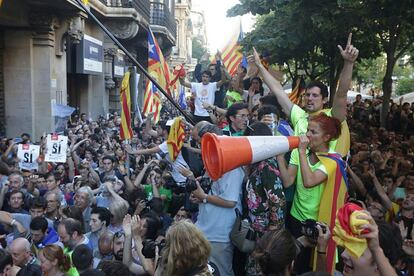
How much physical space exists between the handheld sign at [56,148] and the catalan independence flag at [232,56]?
359 centimetres

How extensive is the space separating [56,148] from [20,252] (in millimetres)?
4056

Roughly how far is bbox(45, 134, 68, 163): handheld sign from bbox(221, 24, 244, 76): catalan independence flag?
3.59m

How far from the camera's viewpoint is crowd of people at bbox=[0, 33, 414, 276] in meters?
2.96

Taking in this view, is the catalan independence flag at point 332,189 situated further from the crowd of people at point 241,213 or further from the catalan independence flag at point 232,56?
the catalan independence flag at point 232,56

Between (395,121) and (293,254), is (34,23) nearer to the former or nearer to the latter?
(395,121)

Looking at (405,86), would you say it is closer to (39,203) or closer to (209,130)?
(39,203)

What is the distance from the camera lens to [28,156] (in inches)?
342

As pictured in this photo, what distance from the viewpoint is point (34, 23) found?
13789mm

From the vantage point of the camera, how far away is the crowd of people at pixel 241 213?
2.96 metres

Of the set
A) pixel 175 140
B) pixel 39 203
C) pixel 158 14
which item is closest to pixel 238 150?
pixel 39 203

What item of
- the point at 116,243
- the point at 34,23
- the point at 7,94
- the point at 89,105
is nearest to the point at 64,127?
the point at 7,94

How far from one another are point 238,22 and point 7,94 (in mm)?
6368

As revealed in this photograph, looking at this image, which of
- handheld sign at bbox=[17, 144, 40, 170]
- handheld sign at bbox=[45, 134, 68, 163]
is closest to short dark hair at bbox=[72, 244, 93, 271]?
handheld sign at bbox=[45, 134, 68, 163]

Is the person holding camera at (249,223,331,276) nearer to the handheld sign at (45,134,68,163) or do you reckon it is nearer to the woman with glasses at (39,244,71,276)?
the woman with glasses at (39,244,71,276)
